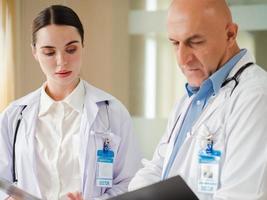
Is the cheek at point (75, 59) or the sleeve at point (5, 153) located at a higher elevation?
the cheek at point (75, 59)

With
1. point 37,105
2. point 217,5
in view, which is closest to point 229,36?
point 217,5

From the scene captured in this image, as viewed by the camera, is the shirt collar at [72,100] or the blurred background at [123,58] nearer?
the shirt collar at [72,100]

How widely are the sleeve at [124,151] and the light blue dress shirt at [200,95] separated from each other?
1.51ft

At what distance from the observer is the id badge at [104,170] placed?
5.79 ft

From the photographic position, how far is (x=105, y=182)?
1768 millimetres

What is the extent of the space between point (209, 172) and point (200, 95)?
0.27m

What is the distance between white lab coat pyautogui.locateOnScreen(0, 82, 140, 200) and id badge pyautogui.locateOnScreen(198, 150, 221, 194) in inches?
24.6

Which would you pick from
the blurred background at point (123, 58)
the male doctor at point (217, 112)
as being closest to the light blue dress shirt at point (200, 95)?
the male doctor at point (217, 112)

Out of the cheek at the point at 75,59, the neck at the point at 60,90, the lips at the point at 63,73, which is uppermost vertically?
the cheek at the point at 75,59

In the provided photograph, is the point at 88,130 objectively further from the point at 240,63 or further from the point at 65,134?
the point at 240,63

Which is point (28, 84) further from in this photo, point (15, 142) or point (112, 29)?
point (15, 142)

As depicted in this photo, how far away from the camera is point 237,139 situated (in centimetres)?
110

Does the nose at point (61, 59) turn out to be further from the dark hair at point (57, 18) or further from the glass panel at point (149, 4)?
the glass panel at point (149, 4)

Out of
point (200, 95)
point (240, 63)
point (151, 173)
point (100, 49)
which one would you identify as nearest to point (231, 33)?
point (240, 63)
